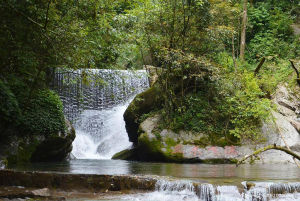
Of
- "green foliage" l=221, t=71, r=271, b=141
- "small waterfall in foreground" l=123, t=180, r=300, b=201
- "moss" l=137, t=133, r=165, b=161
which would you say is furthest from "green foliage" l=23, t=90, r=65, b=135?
"green foliage" l=221, t=71, r=271, b=141

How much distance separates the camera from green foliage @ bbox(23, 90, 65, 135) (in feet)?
37.9

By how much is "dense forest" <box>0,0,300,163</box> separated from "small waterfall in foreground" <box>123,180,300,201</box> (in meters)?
4.42

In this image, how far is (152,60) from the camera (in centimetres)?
1492

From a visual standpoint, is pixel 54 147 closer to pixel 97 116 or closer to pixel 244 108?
pixel 97 116

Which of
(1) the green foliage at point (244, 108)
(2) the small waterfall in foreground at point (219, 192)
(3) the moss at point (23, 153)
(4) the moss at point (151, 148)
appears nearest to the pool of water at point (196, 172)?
(2) the small waterfall in foreground at point (219, 192)

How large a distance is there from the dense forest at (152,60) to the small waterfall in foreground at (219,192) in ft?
14.5

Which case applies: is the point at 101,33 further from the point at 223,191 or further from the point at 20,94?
the point at 223,191

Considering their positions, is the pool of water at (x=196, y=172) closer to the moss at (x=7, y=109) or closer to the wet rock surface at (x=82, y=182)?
the wet rock surface at (x=82, y=182)

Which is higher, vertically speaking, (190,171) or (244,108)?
(244,108)

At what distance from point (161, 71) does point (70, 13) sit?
619cm

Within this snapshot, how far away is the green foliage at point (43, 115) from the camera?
11.6 m

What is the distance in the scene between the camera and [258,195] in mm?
5938

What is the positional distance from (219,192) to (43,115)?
8.15 meters

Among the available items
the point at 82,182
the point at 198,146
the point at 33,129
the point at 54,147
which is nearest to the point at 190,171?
the point at 82,182
